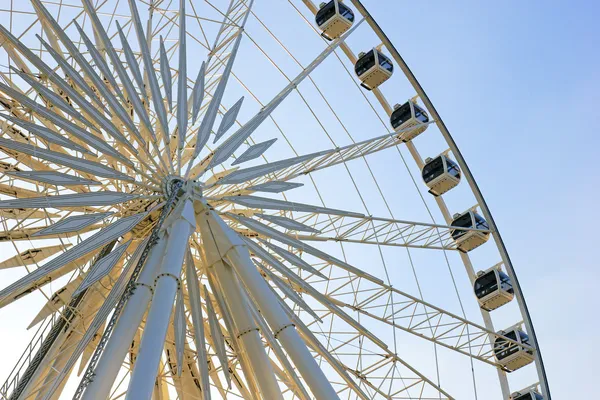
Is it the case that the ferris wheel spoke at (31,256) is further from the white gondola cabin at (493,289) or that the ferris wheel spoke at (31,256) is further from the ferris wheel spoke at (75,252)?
the white gondola cabin at (493,289)

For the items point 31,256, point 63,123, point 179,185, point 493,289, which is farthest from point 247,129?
point 493,289

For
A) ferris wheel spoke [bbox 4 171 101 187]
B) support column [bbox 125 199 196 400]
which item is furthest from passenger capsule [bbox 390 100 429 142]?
ferris wheel spoke [bbox 4 171 101 187]

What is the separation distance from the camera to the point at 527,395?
22.1 meters

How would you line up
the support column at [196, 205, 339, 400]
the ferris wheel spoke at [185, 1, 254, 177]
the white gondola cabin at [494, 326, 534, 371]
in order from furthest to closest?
the white gondola cabin at [494, 326, 534, 371]
the ferris wheel spoke at [185, 1, 254, 177]
the support column at [196, 205, 339, 400]

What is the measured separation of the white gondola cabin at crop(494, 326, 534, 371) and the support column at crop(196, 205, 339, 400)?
11.2m

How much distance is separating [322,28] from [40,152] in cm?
1252

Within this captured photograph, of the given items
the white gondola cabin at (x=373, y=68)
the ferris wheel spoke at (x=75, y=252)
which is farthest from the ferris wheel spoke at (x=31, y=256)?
the white gondola cabin at (x=373, y=68)

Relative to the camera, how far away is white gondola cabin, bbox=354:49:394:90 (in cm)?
2436

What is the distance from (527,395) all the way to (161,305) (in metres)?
13.8

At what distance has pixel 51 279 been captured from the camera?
17.6 m

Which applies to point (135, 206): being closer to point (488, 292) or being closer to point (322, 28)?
point (322, 28)

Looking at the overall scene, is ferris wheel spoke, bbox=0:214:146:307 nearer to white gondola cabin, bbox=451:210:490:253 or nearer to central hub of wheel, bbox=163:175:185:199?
central hub of wheel, bbox=163:175:185:199

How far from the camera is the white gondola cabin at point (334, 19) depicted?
23.9 meters

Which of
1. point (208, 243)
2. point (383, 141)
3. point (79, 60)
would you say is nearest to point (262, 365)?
point (208, 243)
